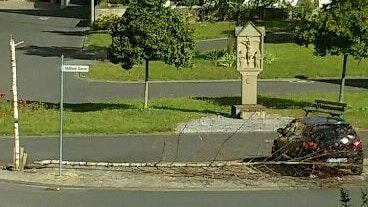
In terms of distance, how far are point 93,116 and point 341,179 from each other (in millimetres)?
11500

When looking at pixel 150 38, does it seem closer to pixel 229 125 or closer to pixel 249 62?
pixel 249 62

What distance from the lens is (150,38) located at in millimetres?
25625

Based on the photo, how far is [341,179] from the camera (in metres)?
15.7

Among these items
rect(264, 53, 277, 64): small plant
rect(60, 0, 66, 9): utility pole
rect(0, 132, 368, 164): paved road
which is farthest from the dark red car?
rect(60, 0, 66, 9): utility pole

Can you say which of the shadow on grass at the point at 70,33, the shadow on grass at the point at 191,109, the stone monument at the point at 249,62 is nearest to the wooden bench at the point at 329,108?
the stone monument at the point at 249,62

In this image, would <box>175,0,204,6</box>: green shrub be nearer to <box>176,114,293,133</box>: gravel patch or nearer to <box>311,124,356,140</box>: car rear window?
<box>176,114,293,133</box>: gravel patch

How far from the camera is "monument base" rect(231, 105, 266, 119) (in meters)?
25.7

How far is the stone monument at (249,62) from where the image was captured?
2584 cm

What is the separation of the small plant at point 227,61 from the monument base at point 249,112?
44.9 ft

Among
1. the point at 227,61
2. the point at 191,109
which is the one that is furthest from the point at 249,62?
the point at 227,61

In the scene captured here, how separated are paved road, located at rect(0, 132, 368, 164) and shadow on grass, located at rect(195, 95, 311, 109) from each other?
203 inches

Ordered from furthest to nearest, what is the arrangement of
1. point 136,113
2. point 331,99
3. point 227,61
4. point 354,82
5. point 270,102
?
point 227,61 → point 354,82 → point 331,99 → point 270,102 → point 136,113

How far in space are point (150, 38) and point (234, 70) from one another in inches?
533

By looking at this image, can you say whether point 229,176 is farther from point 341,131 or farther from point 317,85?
point 317,85
